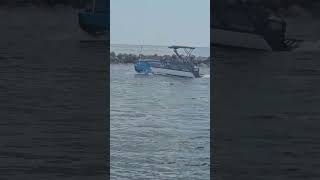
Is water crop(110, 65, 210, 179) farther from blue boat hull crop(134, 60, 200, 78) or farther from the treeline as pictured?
the treeline

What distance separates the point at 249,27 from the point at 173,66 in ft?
2.34

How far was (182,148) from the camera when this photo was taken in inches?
172

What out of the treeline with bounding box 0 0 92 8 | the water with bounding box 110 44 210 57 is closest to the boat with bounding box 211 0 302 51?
the water with bounding box 110 44 210 57

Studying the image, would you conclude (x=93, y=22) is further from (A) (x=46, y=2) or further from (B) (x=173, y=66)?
(B) (x=173, y=66)

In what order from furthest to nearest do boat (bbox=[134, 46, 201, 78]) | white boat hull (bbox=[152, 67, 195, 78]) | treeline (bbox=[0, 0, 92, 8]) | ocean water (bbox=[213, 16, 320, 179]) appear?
white boat hull (bbox=[152, 67, 195, 78]), boat (bbox=[134, 46, 201, 78]), treeline (bbox=[0, 0, 92, 8]), ocean water (bbox=[213, 16, 320, 179])

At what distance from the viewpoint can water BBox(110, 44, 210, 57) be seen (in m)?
4.27

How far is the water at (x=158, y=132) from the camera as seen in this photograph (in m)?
4.33

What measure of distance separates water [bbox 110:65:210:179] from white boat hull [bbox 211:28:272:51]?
299 mm

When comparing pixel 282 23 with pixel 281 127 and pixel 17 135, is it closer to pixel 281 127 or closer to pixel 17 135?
pixel 281 127

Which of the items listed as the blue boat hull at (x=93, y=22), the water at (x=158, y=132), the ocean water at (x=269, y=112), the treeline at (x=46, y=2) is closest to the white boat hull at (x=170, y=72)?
the water at (x=158, y=132)

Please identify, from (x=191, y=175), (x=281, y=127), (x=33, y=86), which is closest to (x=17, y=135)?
(x=33, y=86)

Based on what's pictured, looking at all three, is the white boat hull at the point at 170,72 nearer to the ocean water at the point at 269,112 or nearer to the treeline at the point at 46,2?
the ocean water at the point at 269,112

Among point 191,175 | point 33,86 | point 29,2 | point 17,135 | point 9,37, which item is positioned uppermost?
point 29,2

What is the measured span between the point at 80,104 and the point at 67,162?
44 cm
